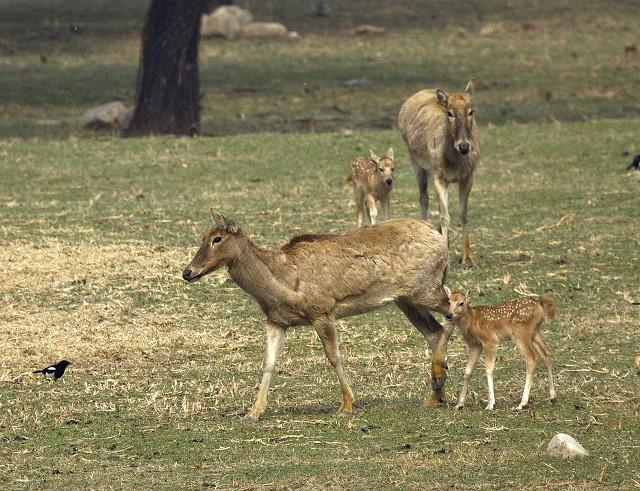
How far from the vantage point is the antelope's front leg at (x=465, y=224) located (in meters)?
15.6

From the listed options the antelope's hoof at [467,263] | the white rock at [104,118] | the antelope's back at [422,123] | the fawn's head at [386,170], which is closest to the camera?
the antelope's hoof at [467,263]

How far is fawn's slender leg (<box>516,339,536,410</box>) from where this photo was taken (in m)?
10.1

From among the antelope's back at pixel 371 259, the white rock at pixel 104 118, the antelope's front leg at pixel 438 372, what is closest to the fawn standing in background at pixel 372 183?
the antelope's back at pixel 371 259

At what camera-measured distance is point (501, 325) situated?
33.9 feet

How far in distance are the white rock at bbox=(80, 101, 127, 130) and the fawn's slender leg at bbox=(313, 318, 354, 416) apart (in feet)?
55.0

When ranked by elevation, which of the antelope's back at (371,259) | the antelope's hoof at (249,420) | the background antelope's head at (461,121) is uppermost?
the background antelope's head at (461,121)

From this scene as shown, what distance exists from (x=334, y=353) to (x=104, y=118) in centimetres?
1698

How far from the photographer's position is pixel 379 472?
8.71m

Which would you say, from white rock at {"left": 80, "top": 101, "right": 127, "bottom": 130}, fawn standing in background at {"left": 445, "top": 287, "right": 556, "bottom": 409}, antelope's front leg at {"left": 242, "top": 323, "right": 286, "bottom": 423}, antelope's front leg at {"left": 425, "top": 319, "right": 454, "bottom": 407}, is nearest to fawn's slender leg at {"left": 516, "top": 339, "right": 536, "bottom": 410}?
fawn standing in background at {"left": 445, "top": 287, "right": 556, "bottom": 409}

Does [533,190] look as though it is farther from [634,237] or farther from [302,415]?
[302,415]

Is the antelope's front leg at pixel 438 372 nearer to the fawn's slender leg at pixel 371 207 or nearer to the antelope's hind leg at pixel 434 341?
the antelope's hind leg at pixel 434 341

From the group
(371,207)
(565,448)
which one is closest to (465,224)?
(371,207)

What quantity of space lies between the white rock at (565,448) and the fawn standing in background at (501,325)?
124 cm

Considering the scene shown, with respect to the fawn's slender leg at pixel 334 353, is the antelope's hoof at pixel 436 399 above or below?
below
